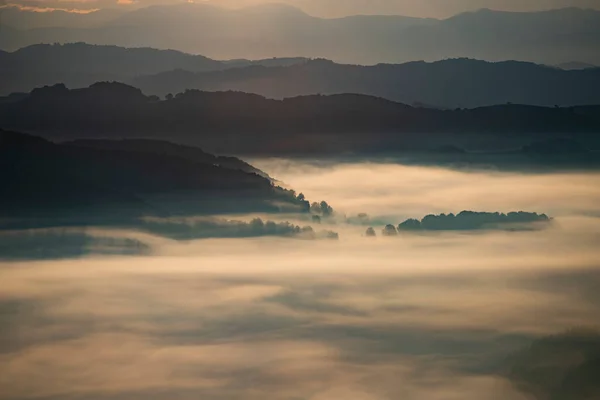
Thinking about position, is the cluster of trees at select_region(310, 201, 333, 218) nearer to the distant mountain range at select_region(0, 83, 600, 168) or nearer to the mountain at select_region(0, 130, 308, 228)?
the mountain at select_region(0, 130, 308, 228)

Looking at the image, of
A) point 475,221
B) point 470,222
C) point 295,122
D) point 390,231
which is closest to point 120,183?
point 295,122

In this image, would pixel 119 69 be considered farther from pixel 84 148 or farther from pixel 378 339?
pixel 378 339

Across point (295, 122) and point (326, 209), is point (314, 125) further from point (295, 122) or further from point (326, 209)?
point (326, 209)

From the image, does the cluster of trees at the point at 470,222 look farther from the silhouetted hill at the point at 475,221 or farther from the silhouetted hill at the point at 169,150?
the silhouetted hill at the point at 169,150

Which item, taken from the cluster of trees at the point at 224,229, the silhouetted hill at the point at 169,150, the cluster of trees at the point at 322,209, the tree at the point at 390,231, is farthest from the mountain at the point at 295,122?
the tree at the point at 390,231

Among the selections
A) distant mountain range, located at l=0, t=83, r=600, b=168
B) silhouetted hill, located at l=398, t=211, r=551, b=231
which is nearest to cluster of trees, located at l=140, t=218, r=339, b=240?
distant mountain range, located at l=0, t=83, r=600, b=168
